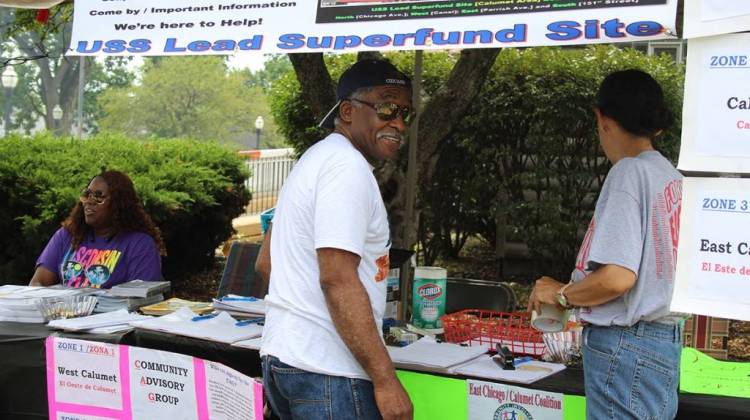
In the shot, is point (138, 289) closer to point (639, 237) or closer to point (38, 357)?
point (38, 357)

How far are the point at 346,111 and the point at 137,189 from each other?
4806mm

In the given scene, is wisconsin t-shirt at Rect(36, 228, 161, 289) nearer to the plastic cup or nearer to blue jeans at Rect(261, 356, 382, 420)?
blue jeans at Rect(261, 356, 382, 420)

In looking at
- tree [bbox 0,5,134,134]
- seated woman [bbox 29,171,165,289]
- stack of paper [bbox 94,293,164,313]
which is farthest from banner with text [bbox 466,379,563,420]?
tree [bbox 0,5,134,134]

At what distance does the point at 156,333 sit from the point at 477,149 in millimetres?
5120

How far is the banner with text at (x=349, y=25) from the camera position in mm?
2578

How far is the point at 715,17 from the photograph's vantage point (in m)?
2.18

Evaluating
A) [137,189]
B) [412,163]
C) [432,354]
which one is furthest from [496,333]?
[137,189]

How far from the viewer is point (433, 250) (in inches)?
342

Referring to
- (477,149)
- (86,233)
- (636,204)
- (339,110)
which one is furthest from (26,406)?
(477,149)

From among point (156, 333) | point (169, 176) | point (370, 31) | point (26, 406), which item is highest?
point (370, 31)

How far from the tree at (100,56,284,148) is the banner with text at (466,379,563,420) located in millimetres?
37362

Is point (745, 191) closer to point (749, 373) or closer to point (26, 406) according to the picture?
point (749, 373)

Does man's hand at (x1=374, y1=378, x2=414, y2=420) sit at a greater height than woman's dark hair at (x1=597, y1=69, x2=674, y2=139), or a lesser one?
lesser

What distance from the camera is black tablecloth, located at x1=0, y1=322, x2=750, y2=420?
3.25 m
